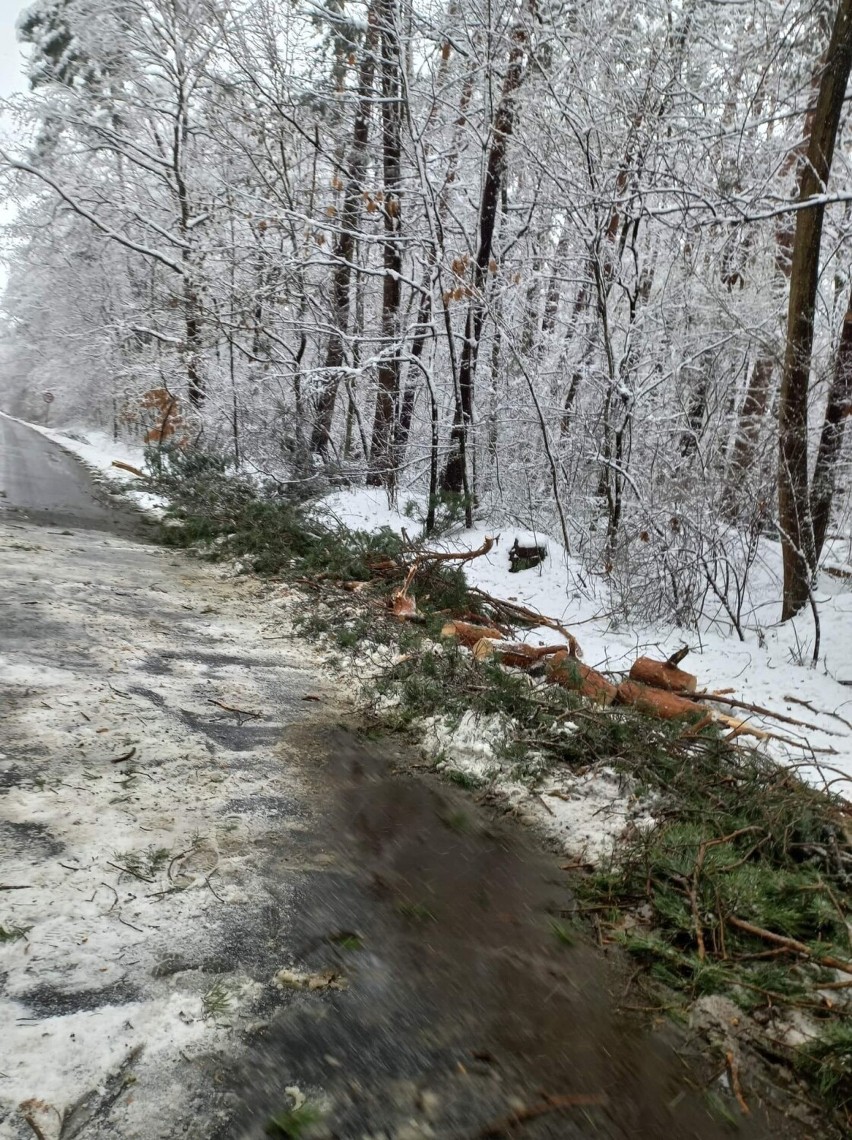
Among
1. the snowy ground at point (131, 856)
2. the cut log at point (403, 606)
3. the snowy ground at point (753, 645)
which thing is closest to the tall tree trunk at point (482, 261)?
the snowy ground at point (753, 645)

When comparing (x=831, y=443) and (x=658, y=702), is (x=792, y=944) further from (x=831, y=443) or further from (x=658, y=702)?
(x=831, y=443)

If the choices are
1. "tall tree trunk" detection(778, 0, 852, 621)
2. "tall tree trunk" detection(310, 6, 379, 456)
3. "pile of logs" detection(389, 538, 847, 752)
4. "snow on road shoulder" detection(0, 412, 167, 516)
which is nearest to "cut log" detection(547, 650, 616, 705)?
"pile of logs" detection(389, 538, 847, 752)

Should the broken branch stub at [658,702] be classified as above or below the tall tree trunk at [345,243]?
below

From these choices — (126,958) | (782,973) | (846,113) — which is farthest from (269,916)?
(846,113)

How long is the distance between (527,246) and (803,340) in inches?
219

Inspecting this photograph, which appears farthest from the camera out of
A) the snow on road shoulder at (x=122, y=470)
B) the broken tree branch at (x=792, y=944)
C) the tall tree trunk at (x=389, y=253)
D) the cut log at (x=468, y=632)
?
the snow on road shoulder at (x=122, y=470)

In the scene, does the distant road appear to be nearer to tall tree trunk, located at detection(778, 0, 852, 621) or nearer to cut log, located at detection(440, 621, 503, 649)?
cut log, located at detection(440, 621, 503, 649)

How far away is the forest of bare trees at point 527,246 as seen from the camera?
7551 mm

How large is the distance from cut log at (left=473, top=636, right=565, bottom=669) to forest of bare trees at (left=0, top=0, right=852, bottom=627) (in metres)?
1.67

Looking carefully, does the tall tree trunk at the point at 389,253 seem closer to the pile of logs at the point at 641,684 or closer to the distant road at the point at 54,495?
the distant road at the point at 54,495

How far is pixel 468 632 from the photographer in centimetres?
649

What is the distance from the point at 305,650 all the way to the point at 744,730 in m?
3.33

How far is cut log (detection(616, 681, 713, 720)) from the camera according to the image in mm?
4922

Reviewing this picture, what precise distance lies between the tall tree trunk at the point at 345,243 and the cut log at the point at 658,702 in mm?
7631
